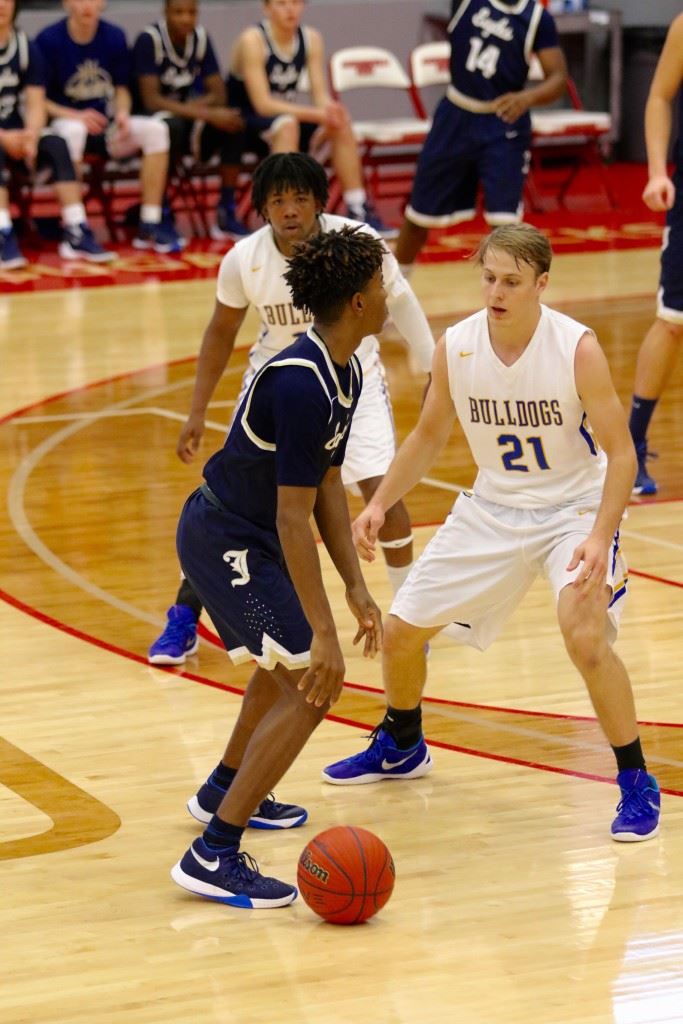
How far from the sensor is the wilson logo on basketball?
4230mm

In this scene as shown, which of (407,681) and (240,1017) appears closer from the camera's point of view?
(240,1017)

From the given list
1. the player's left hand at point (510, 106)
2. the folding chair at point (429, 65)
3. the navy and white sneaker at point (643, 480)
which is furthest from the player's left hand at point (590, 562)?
the folding chair at point (429, 65)

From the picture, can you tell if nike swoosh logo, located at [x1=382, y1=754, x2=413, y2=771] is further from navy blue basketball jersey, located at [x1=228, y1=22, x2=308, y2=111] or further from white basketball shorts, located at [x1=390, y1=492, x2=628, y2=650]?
navy blue basketball jersey, located at [x1=228, y1=22, x2=308, y2=111]

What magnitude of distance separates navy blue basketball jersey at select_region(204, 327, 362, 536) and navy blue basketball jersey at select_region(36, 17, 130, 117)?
10.4m

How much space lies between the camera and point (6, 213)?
13.9 meters

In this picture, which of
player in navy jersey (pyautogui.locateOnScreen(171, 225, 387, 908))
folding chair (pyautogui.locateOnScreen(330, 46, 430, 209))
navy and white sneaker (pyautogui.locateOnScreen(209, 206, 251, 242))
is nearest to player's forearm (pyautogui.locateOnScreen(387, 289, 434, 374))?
player in navy jersey (pyautogui.locateOnScreen(171, 225, 387, 908))

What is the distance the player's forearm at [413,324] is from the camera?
609cm

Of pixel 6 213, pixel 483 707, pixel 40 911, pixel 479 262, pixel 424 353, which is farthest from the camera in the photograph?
pixel 6 213

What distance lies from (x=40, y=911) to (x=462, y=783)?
1.30m

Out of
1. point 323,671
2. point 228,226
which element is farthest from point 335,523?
point 228,226

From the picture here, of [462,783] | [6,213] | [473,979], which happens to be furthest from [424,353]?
[6,213]

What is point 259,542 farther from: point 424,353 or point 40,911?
point 424,353

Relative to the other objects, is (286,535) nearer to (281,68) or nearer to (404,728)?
(404,728)

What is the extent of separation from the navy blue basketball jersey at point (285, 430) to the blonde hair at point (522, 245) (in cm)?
57
